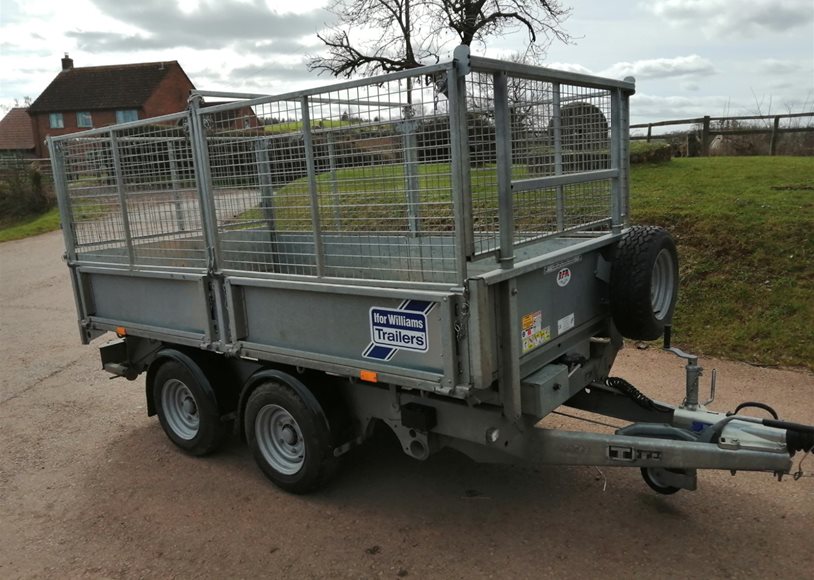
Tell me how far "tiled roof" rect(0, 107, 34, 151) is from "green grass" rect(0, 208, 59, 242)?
3398cm

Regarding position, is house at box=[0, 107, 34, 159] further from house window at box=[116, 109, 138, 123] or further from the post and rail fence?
the post and rail fence

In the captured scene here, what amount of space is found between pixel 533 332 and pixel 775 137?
14.2m

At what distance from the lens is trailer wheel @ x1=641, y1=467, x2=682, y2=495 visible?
393 centimetres

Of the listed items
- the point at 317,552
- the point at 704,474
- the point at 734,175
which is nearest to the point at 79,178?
the point at 317,552

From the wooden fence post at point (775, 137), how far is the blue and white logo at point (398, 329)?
14.6 metres

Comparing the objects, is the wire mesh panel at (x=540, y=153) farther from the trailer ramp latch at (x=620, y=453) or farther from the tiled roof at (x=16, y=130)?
the tiled roof at (x=16, y=130)

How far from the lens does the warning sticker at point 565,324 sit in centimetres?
384

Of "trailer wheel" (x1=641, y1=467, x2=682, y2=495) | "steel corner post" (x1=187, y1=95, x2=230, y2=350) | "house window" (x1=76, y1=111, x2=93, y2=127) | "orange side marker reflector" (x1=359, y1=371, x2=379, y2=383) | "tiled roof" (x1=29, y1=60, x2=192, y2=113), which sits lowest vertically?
"trailer wheel" (x1=641, y1=467, x2=682, y2=495)

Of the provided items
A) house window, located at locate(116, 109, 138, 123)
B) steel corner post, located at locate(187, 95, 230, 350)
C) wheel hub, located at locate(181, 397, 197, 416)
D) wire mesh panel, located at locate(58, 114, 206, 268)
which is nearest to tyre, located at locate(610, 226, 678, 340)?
steel corner post, located at locate(187, 95, 230, 350)

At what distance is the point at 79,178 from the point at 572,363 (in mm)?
3975

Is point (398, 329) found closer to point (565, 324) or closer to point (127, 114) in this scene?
point (565, 324)

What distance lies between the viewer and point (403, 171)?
3975 mm

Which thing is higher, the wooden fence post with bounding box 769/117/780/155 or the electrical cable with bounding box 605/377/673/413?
the wooden fence post with bounding box 769/117/780/155

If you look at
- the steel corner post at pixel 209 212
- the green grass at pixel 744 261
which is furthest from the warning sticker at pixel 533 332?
the green grass at pixel 744 261
